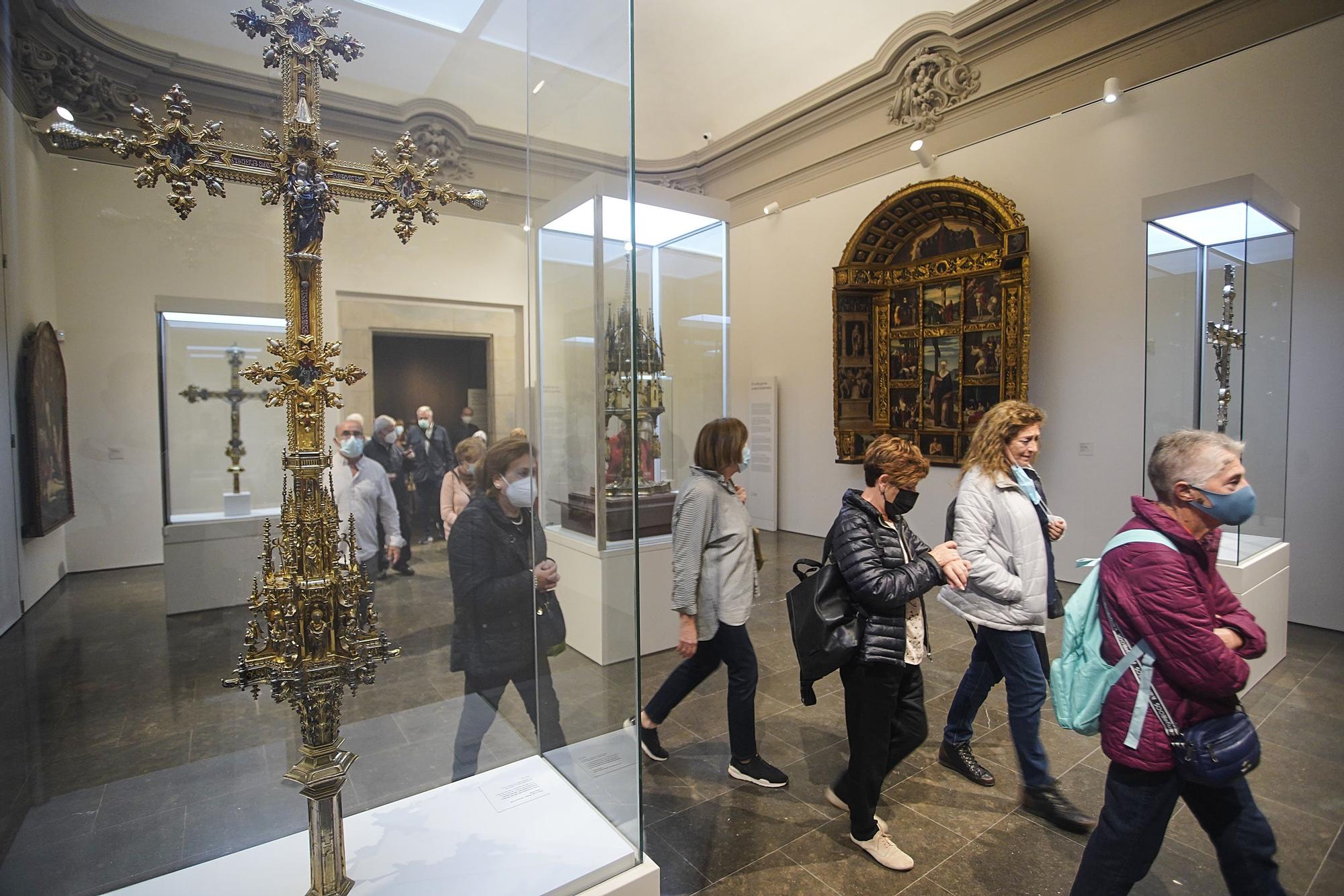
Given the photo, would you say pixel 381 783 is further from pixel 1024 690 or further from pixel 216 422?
pixel 1024 690

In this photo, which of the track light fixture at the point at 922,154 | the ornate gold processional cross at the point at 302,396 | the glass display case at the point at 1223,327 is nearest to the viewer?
the ornate gold processional cross at the point at 302,396

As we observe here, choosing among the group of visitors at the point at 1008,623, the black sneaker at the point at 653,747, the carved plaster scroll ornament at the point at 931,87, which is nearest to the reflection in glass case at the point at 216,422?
the group of visitors at the point at 1008,623

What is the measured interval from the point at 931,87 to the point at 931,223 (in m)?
1.52

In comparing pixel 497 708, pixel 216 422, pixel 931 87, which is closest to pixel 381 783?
pixel 497 708

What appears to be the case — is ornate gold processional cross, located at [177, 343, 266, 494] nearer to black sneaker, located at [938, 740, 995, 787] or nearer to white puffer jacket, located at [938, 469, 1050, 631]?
white puffer jacket, located at [938, 469, 1050, 631]

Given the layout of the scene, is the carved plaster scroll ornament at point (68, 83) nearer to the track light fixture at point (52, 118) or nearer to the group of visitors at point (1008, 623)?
the track light fixture at point (52, 118)

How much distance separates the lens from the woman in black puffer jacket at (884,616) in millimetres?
2275

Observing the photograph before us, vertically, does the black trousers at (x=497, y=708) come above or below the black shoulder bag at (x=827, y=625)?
below

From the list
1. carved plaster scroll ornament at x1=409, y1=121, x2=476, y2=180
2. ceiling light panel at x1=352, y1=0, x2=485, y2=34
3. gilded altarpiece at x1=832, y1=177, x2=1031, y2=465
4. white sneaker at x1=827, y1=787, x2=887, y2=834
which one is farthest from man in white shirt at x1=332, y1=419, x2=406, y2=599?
gilded altarpiece at x1=832, y1=177, x2=1031, y2=465

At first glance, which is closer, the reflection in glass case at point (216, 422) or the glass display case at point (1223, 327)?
the reflection in glass case at point (216, 422)

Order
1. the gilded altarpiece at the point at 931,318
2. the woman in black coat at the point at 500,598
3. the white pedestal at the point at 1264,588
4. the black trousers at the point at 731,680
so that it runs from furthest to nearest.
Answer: the gilded altarpiece at the point at 931,318
the white pedestal at the point at 1264,588
the black trousers at the point at 731,680
the woman in black coat at the point at 500,598

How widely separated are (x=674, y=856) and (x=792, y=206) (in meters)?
8.93

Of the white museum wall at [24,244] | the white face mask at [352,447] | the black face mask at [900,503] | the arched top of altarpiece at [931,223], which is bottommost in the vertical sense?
the black face mask at [900,503]

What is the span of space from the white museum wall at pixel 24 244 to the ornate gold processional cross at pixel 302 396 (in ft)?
1.62
